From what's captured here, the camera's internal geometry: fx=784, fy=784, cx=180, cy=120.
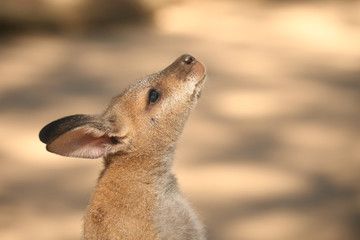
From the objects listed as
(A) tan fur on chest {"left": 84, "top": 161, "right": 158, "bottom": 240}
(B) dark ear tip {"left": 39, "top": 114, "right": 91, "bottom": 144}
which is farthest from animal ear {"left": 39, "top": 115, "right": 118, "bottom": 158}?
(A) tan fur on chest {"left": 84, "top": 161, "right": 158, "bottom": 240}

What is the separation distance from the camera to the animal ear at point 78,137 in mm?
3170

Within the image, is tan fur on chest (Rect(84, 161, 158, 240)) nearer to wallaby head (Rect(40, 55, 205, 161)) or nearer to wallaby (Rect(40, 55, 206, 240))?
wallaby (Rect(40, 55, 206, 240))

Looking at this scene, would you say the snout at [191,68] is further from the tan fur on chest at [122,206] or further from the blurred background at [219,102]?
the blurred background at [219,102]

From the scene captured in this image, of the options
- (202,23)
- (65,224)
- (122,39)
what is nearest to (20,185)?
(65,224)

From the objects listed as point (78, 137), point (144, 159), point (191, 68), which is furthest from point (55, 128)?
point (191, 68)

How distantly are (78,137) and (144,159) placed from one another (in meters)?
0.43

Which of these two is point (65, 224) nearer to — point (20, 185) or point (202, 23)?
point (20, 185)

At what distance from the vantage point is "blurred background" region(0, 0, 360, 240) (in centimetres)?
537

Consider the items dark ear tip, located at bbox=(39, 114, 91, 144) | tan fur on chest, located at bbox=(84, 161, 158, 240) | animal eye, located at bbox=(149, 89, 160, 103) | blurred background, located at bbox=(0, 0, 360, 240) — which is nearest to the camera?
dark ear tip, located at bbox=(39, 114, 91, 144)

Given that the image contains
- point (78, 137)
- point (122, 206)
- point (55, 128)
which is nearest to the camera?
point (55, 128)

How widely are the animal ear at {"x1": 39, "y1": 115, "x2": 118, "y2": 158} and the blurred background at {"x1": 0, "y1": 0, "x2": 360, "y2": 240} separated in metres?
1.90

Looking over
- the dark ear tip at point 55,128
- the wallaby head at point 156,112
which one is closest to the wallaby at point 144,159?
the wallaby head at point 156,112

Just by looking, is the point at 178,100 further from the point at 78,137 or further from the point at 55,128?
the point at 55,128

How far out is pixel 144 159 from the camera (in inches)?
142
